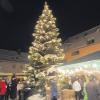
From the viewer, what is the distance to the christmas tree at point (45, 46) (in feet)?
81.7

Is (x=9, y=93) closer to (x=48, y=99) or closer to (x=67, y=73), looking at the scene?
(x=48, y=99)

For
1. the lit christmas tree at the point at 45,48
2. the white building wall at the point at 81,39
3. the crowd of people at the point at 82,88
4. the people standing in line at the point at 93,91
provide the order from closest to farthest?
the people standing in line at the point at 93,91 < the crowd of people at the point at 82,88 < the lit christmas tree at the point at 45,48 < the white building wall at the point at 81,39

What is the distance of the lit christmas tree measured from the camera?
24.9 m

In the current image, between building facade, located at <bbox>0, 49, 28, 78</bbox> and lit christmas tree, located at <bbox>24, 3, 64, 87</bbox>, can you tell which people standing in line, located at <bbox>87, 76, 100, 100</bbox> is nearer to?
lit christmas tree, located at <bbox>24, 3, 64, 87</bbox>

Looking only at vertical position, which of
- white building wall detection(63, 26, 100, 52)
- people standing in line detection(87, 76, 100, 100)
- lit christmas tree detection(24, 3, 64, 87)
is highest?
white building wall detection(63, 26, 100, 52)

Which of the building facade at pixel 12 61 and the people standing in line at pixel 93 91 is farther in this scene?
the building facade at pixel 12 61

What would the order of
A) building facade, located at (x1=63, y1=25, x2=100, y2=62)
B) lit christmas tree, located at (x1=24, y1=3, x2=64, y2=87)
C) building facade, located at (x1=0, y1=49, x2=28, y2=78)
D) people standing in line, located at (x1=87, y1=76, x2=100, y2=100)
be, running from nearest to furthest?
people standing in line, located at (x1=87, y1=76, x2=100, y2=100) → lit christmas tree, located at (x1=24, y1=3, x2=64, y2=87) → building facade, located at (x1=63, y1=25, x2=100, y2=62) → building facade, located at (x1=0, y1=49, x2=28, y2=78)

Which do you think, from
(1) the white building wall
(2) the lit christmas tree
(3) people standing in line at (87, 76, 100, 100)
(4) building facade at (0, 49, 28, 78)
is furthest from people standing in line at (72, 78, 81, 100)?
(4) building facade at (0, 49, 28, 78)

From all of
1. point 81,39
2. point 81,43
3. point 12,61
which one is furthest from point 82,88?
point 12,61

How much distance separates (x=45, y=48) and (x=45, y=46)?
0.82ft

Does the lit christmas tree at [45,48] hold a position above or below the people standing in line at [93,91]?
above

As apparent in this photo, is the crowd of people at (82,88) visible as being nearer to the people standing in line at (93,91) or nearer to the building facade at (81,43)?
the people standing in line at (93,91)

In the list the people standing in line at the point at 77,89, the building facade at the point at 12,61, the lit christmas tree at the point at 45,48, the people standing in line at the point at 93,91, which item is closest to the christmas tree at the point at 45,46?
the lit christmas tree at the point at 45,48

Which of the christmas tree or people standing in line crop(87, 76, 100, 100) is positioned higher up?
the christmas tree
